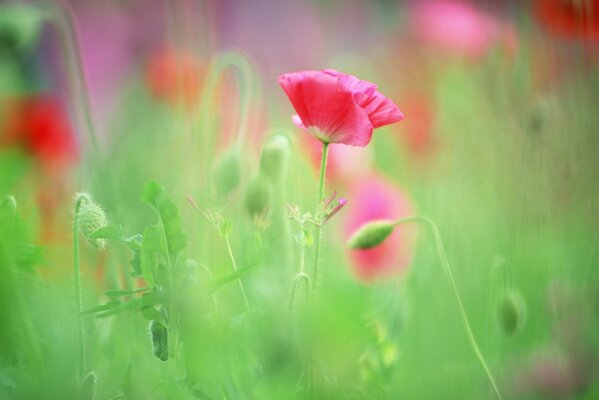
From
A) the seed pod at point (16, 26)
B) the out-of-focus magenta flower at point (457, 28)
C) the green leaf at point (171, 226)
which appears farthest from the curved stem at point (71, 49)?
the out-of-focus magenta flower at point (457, 28)

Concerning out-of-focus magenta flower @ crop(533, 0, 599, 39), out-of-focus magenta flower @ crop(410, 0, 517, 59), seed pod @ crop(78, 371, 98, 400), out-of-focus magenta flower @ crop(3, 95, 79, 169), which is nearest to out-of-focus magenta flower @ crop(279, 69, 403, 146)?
seed pod @ crop(78, 371, 98, 400)

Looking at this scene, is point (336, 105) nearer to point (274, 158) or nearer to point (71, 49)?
point (274, 158)

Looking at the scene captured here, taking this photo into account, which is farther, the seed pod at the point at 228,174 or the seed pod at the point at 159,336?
the seed pod at the point at 228,174

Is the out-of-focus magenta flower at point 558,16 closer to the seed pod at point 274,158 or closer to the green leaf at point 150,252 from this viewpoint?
the seed pod at point 274,158

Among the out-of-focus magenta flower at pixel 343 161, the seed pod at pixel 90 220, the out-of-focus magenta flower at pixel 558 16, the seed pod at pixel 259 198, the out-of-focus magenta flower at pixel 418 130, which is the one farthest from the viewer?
the out-of-focus magenta flower at pixel 418 130

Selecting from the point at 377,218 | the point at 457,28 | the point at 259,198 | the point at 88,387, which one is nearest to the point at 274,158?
the point at 259,198

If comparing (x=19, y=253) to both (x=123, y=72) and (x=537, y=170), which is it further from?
(x=123, y=72)
